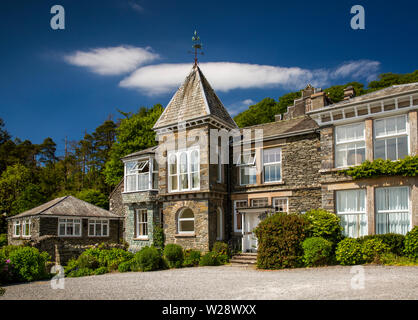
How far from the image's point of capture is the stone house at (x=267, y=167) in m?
15.7

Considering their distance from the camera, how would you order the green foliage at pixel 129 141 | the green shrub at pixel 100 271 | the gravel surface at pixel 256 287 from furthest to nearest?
the green foliage at pixel 129 141, the green shrub at pixel 100 271, the gravel surface at pixel 256 287

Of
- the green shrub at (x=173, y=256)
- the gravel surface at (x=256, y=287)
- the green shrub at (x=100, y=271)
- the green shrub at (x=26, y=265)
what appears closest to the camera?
the gravel surface at (x=256, y=287)

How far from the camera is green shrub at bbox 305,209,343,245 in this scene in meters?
15.7

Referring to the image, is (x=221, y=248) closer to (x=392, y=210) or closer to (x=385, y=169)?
(x=392, y=210)

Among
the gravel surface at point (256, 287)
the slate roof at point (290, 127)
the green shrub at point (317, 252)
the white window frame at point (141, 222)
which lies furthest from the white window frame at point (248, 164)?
the white window frame at point (141, 222)

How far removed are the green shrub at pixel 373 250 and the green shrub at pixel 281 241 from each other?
98.5 inches

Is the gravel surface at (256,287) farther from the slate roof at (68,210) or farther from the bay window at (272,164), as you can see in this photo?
the slate roof at (68,210)

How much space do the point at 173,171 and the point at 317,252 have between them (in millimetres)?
10679

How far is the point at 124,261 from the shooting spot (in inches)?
742

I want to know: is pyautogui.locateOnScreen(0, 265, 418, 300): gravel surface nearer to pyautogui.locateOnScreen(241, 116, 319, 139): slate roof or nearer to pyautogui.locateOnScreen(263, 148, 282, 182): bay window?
pyautogui.locateOnScreen(263, 148, 282, 182): bay window

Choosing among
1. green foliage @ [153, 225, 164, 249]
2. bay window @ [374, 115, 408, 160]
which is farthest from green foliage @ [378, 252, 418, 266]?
green foliage @ [153, 225, 164, 249]

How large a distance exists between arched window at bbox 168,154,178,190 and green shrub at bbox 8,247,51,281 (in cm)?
915
